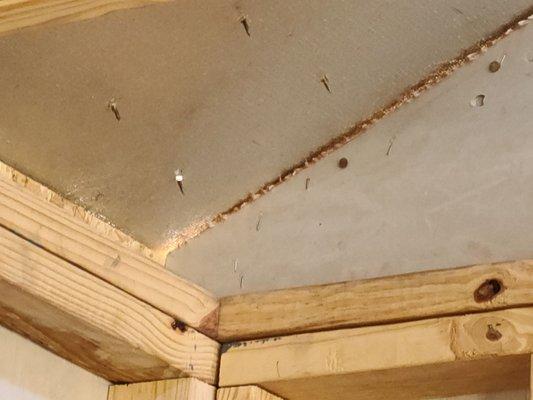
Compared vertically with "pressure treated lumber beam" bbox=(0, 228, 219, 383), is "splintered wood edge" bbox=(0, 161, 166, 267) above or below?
above

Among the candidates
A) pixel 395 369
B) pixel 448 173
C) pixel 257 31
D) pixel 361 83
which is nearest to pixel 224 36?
pixel 257 31

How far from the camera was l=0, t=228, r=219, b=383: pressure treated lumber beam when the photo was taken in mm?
1141

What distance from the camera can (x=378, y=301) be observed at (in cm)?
122

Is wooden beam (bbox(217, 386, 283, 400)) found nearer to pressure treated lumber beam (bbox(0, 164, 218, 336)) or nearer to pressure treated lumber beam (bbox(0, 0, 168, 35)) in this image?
pressure treated lumber beam (bbox(0, 164, 218, 336))

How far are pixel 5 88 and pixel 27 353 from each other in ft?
1.01

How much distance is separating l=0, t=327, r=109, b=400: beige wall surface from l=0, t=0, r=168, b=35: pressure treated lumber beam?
41cm

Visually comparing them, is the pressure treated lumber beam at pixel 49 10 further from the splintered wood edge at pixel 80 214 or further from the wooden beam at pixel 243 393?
the wooden beam at pixel 243 393

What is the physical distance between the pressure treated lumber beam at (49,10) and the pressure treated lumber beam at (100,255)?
8.9 inches

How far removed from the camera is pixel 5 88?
1193 mm

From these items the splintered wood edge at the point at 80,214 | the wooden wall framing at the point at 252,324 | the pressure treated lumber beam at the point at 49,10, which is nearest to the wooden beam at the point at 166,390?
the wooden wall framing at the point at 252,324

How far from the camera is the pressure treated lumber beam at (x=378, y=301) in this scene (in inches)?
45.4

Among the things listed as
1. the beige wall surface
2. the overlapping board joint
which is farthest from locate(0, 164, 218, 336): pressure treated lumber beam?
the beige wall surface

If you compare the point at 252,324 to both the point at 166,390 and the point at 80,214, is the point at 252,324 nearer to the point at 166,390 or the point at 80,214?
the point at 166,390

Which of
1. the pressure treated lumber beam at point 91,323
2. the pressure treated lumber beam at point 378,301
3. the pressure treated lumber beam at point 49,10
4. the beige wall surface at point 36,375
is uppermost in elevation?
the pressure treated lumber beam at point 49,10
